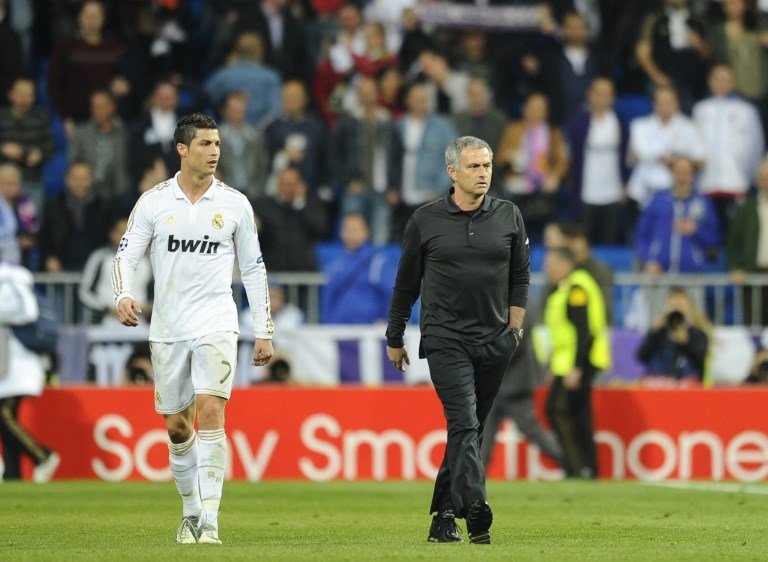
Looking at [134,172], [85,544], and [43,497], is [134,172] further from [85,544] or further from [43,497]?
[85,544]

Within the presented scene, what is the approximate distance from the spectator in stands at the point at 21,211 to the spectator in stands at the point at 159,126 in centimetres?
145

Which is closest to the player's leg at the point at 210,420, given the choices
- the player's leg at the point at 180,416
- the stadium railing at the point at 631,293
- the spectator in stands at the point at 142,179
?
the player's leg at the point at 180,416

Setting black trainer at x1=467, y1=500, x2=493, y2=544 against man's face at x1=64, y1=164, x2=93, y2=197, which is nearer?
black trainer at x1=467, y1=500, x2=493, y2=544

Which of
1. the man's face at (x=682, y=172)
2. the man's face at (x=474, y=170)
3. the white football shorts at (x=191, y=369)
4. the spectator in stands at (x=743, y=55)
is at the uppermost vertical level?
the spectator in stands at (x=743, y=55)

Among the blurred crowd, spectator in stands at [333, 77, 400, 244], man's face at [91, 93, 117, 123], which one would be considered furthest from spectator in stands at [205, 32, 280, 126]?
man's face at [91, 93, 117, 123]

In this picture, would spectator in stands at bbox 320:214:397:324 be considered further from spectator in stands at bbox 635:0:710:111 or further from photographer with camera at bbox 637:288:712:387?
spectator in stands at bbox 635:0:710:111

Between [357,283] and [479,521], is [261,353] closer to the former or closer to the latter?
[479,521]

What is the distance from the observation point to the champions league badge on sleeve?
1048cm

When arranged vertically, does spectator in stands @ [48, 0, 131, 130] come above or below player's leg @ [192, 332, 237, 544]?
above

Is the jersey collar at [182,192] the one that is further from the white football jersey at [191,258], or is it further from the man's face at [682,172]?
the man's face at [682,172]

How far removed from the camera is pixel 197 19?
2455 centimetres

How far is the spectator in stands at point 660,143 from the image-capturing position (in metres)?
22.3

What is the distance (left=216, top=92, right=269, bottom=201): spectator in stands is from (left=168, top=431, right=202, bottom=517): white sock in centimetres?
1094

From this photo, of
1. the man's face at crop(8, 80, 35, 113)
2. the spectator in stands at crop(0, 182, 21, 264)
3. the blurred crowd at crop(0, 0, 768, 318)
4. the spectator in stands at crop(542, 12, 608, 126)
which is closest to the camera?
the spectator in stands at crop(0, 182, 21, 264)
